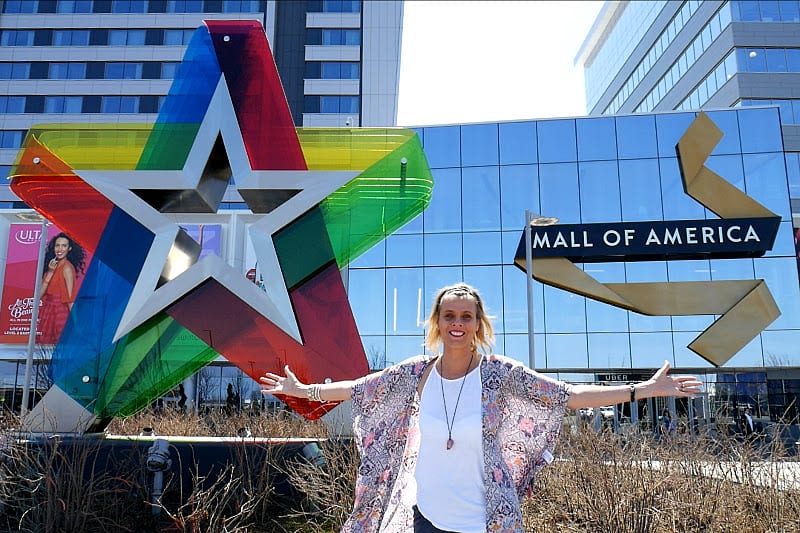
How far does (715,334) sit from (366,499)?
21955 mm

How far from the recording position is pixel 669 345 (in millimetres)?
23016

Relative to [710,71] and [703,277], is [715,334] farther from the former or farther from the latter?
[710,71]

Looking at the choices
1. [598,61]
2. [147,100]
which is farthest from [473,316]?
[598,61]

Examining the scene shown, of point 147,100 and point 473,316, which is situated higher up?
point 147,100

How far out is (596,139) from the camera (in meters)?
24.7

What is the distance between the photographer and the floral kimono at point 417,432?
9.97 ft

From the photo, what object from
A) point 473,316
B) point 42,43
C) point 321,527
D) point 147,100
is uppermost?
point 42,43

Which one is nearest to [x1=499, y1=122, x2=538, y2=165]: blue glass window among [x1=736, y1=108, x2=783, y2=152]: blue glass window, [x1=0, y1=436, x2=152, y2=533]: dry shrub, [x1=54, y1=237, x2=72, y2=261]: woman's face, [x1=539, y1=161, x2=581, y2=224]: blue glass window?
[x1=539, y1=161, x2=581, y2=224]: blue glass window

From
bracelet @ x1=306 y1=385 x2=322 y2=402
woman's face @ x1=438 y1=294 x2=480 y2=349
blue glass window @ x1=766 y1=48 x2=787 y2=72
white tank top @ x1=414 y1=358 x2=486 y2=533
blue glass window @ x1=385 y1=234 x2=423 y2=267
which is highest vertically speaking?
blue glass window @ x1=766 y1=48 x2=787 y2=72

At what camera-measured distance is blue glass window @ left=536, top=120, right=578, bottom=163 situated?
24828mm

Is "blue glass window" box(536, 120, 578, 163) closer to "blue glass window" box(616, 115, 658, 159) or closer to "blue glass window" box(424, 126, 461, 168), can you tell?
"blue glass window" box(616, 115, 658, 159)

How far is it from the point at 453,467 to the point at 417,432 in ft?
1.30

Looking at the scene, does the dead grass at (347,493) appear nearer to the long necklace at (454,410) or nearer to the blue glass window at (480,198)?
the long necklace at (454,410)

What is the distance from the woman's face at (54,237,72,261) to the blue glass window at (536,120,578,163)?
1907 cm
